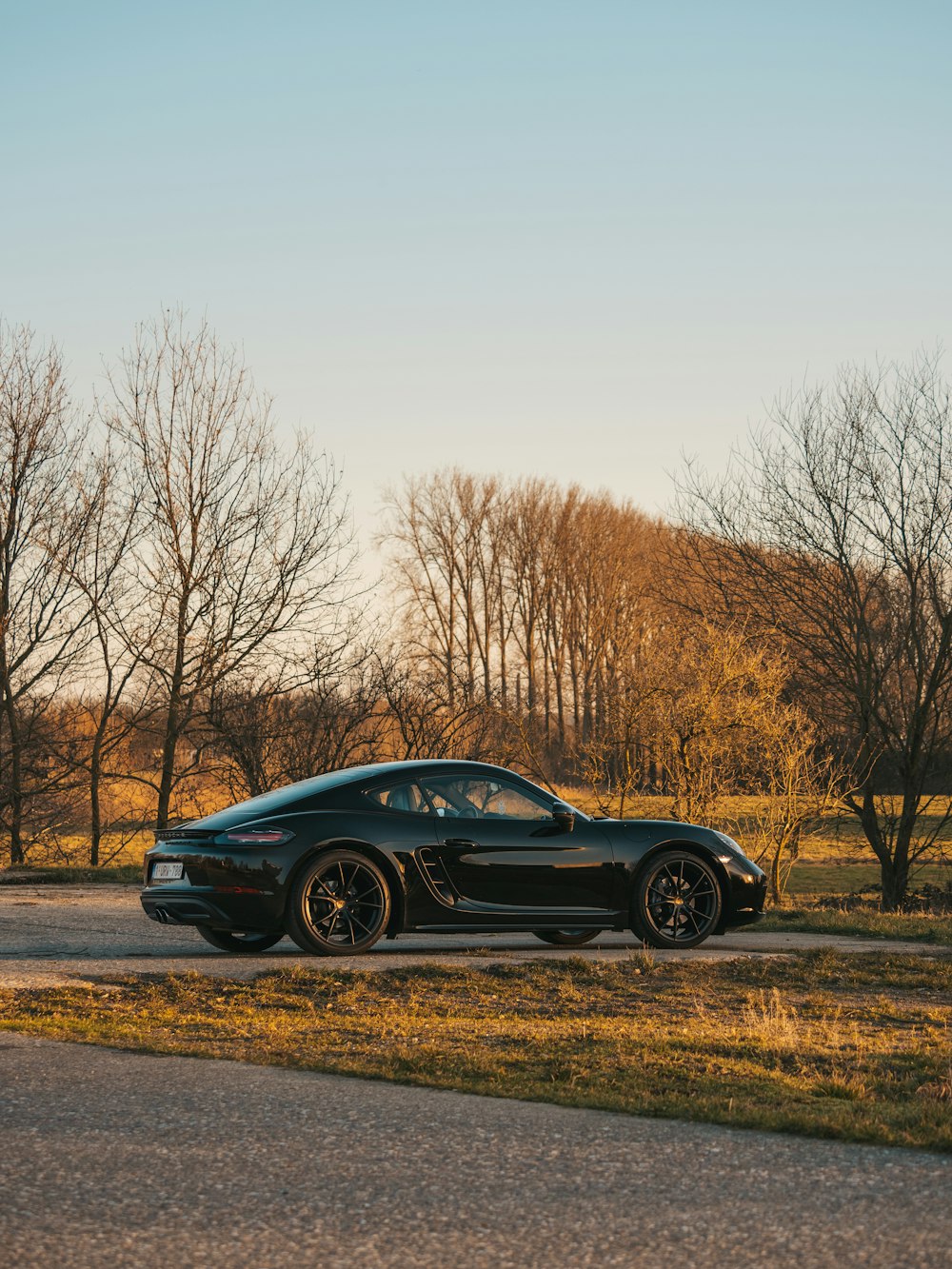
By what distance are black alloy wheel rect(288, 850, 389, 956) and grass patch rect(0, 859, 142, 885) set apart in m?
9.30

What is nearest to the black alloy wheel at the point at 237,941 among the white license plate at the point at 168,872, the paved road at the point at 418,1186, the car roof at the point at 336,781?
the white license plate at the point at 168,872

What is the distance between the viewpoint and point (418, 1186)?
4.46m

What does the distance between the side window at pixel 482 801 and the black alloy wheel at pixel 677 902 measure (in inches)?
39.1

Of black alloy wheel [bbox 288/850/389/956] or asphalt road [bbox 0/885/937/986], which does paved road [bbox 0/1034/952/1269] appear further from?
black alloy wheel [bbox 288/850/389/956]

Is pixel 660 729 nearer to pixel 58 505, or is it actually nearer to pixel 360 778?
pixel 360 778

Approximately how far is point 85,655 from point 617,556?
41013 millimetres

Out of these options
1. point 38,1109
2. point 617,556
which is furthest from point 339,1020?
point 617,556

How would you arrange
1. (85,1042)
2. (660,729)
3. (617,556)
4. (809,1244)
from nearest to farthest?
(809,1244) < (85,1042) < (660,729) < (617,556)

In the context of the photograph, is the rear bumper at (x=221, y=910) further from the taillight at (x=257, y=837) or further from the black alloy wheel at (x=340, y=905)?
the taillight at (x=257, y=837)

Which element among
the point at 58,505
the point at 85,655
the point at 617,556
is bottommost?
the point at 85,655

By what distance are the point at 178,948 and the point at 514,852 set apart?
9.07 feet

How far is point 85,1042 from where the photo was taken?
23.0 feet

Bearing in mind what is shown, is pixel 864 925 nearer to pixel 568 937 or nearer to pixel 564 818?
pixel 568 937

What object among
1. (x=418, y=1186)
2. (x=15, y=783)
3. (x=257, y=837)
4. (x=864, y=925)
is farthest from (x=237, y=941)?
(x=15, y=783)
